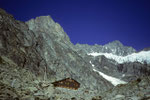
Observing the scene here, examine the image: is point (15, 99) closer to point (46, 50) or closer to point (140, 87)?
point (140, 87)

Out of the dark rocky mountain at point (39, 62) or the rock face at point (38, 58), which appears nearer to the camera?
the dark rocky mountain at point (39, 62)

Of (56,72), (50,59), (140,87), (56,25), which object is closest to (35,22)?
(56,25)

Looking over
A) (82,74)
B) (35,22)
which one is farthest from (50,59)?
(35,22)

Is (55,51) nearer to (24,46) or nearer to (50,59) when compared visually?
(50,59)

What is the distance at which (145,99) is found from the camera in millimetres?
10219

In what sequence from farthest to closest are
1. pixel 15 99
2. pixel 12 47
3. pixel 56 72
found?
pixel 56 72, pixel 12 47, pixel 15 99

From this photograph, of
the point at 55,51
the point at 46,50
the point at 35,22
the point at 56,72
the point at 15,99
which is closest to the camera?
the point at 15,99

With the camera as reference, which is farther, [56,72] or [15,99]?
[56,72]

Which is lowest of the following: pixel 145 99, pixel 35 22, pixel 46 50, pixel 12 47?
pixel 145 99

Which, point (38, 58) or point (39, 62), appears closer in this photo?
point (39, 62)

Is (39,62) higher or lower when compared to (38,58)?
lower

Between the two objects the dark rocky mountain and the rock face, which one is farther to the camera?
the rock face

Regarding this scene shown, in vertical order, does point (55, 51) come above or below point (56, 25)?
below

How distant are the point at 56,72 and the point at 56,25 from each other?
9712cm
